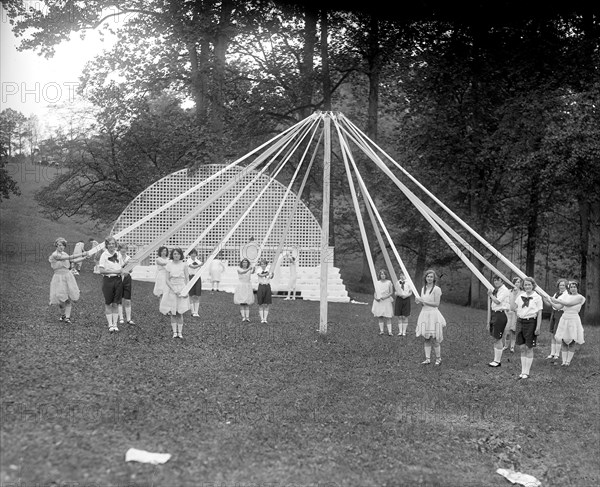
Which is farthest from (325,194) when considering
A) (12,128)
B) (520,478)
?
(12,128)

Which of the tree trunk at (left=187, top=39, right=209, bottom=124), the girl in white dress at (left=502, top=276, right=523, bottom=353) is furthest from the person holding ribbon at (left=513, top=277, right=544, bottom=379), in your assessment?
the tree trunk at (left=187, top=39, right=209, bottom=124)

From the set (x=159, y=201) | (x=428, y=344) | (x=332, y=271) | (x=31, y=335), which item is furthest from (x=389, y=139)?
(x=31, y=335)

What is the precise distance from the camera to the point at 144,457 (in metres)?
6.14

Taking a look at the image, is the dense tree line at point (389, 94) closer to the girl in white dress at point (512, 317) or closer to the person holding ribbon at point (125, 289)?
the girl in white dress at point (512, 317)

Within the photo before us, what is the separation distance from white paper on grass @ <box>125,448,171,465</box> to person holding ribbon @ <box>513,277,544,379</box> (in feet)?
21.3

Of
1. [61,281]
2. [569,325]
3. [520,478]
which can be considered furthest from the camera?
[569,325]

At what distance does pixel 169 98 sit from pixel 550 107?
23145mm

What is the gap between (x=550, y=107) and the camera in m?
21.2

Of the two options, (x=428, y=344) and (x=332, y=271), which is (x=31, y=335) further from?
(x=332, y=271)

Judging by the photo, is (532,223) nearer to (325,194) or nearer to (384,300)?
(384,300)

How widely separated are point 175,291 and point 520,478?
6314 millimetres

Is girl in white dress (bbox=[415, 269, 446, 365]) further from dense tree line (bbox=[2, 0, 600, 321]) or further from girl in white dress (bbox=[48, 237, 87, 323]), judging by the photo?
dense tree line (bbox=[2, 0, 600, 321])

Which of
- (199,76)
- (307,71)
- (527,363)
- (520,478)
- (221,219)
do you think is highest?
(307,71)

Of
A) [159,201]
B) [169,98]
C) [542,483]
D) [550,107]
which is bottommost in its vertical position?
[542,483]
